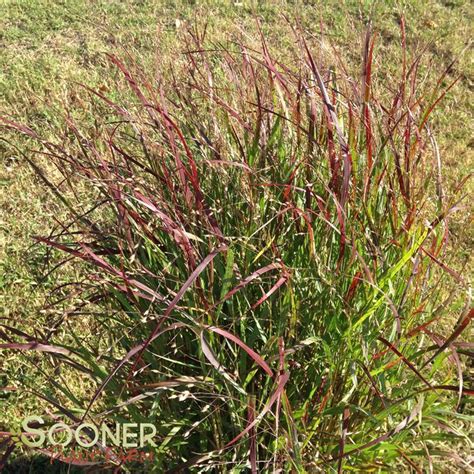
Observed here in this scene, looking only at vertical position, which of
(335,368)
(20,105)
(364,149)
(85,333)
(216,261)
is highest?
(364,149)

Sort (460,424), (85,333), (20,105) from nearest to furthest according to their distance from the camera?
(460,424) → (85,333) → (20,105)

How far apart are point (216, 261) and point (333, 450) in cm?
71

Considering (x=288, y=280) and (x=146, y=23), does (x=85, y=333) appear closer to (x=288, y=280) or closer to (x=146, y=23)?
(x=288, y=280)

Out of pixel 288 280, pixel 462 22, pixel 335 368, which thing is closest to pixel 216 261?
pixel 288 280

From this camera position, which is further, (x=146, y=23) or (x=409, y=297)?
(x=146, y=23)

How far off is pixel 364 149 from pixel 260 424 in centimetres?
101

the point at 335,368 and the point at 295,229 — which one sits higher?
the point at 295,229

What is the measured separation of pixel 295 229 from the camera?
218 cm

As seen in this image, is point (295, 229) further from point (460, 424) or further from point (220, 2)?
point (220, 2)

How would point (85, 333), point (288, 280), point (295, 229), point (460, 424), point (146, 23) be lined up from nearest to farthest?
point (288, 280), point (295, 229), point (460, 424), point (85, 333), point (146, 23)

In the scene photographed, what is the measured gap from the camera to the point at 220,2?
645 centimetres

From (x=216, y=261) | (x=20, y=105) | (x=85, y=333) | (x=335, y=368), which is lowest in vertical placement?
(x=85, y=333)

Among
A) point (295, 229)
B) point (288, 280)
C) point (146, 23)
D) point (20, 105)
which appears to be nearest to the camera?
point (288, 280)

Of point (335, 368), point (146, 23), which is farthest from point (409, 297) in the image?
point (146, 23)
